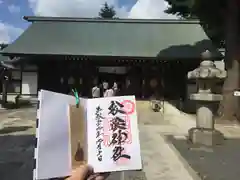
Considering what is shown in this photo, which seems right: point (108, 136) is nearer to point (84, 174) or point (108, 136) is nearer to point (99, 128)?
point (99, 128)

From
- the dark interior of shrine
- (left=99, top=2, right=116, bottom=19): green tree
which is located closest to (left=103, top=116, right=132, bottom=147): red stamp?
the dark interior of shrine

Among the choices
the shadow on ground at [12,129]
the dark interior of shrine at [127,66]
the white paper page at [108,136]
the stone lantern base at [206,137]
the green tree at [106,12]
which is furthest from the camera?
the green tree at [106,12]

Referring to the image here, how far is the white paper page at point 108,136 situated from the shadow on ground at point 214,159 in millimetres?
3752

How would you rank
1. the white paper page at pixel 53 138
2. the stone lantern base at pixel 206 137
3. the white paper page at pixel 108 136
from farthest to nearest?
the stone lantern base at pixel 206 137, the white paper page at pixel 108 136, the white paper page at pixel 53 138

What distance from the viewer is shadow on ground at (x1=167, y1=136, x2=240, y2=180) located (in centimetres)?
581

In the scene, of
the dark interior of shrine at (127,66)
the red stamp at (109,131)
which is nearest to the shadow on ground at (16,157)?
the red stamp at (109,131)

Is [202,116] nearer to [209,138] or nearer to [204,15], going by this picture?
[209,138]

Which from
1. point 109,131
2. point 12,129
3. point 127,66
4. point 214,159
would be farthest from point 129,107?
point 127,66

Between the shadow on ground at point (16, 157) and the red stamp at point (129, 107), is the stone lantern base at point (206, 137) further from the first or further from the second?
the red stamp at point (129, 107)

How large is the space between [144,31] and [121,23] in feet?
6.52

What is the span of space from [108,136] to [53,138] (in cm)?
43

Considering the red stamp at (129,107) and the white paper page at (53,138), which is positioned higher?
the red stamp at (129,107)

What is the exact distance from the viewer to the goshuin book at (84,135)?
182 cm

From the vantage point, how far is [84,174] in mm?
1873
